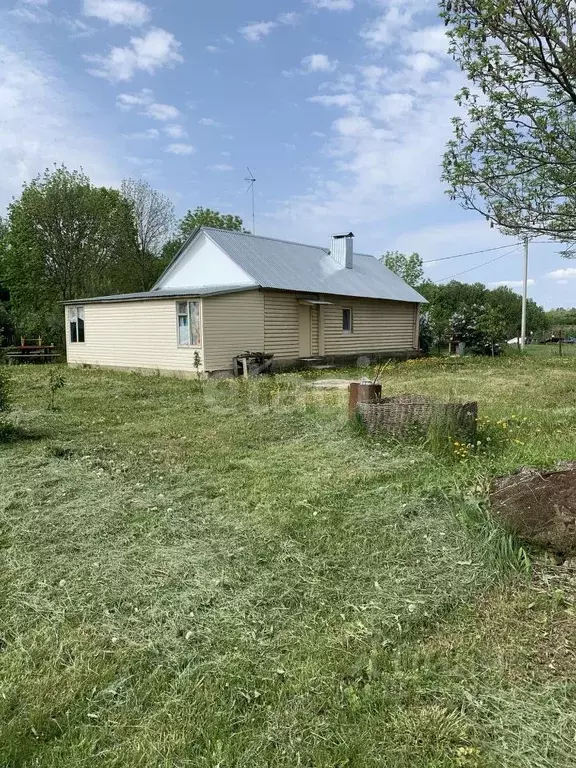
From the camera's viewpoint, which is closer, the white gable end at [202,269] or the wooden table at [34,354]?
the white gable end at [202,269]

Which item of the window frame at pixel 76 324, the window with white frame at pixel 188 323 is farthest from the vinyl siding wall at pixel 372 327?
the window frame at pixel 76 324

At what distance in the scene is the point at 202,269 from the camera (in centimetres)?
1781

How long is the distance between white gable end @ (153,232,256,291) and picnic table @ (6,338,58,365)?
539 centimetres

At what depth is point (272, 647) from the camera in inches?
94.9

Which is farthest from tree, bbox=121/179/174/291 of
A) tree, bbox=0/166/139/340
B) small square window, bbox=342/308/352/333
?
small square window, bbox=342/308/352/333

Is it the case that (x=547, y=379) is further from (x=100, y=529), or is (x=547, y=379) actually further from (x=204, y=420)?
(x=100, y=529)

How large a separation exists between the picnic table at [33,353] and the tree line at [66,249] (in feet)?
4.08

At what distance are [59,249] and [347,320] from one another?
1454cm

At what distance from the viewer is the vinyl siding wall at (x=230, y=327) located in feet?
46.9

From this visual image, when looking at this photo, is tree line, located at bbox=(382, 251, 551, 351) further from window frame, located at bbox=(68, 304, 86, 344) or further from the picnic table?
the picnic table

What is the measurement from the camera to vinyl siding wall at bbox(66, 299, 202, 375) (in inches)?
595

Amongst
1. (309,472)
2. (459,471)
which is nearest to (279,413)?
(309,472)

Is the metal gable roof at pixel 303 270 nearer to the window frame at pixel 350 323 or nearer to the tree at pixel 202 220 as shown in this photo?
the window frame at pixel 350 323

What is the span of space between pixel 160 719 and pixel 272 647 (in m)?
0.57
